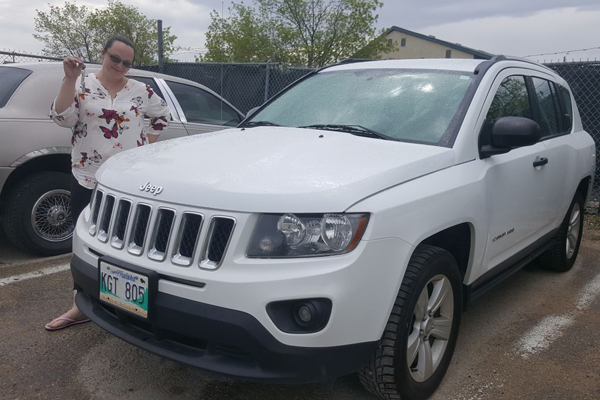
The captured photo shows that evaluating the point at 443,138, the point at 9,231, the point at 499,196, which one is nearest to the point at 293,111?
the point at 443,138

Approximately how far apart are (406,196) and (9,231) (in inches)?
142

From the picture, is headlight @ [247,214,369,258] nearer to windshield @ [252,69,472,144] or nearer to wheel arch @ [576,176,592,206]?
windshield @ [252,69,472,144]

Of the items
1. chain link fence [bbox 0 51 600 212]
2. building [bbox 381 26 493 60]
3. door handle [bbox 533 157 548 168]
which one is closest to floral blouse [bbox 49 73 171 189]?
door handle [bbox 533 157 548 168]

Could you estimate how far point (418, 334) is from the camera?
8.11ft

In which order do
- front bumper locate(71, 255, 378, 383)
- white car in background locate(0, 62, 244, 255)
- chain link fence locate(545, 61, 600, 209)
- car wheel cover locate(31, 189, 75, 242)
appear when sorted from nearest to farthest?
front bumper locate(71, 255, 378, 383)
white car in background locate(0, 62, 244, 255)
car wheel cover locate(31, 189, 75, 242)
chain link fence locate(545, 61, 600, 209)

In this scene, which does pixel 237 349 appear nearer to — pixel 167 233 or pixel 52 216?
pixel 167 233

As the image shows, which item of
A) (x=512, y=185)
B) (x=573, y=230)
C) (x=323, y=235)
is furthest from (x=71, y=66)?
(x=573, y=230)

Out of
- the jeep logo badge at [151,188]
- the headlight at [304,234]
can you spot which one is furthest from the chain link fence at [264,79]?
the jeep logo badge at [151,188]

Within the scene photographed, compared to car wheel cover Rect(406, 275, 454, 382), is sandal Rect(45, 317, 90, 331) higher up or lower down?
lower down

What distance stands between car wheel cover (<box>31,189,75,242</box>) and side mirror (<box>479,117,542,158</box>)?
3.55 meters

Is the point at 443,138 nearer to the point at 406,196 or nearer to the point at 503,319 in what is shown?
the point at 406,196

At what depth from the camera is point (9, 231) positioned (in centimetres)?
444

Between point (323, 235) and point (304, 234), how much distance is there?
76mm

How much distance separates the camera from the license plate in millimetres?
2205
